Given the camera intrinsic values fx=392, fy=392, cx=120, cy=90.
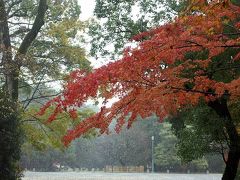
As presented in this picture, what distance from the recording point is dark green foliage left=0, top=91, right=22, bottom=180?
10227 mm

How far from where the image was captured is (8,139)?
33.7 feet

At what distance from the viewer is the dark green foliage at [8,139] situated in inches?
403

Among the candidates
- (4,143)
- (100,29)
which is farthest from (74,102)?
(100,29)

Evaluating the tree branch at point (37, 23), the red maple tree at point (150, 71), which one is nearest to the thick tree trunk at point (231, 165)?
the red maple tree at point (150, 71)

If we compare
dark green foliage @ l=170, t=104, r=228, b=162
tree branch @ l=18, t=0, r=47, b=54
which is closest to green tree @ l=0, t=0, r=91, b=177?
tree branch @ l=18, t=0, r=47, b=54

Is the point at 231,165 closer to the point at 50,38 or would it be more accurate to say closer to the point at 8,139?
the point at 8,139

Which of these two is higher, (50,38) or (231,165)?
(50,38)

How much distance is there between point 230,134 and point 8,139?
604 cm

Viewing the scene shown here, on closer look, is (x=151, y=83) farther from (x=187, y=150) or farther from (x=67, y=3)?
(x=67, y=3)

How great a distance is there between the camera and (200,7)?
18.6 feet

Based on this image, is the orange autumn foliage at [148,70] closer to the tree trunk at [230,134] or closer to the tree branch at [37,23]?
the tree trunk at [230,134]

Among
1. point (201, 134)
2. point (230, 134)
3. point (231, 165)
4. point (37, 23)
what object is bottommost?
point (231, 165)

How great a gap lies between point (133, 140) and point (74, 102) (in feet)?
149

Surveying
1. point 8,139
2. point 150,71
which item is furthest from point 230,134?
point 8,139
